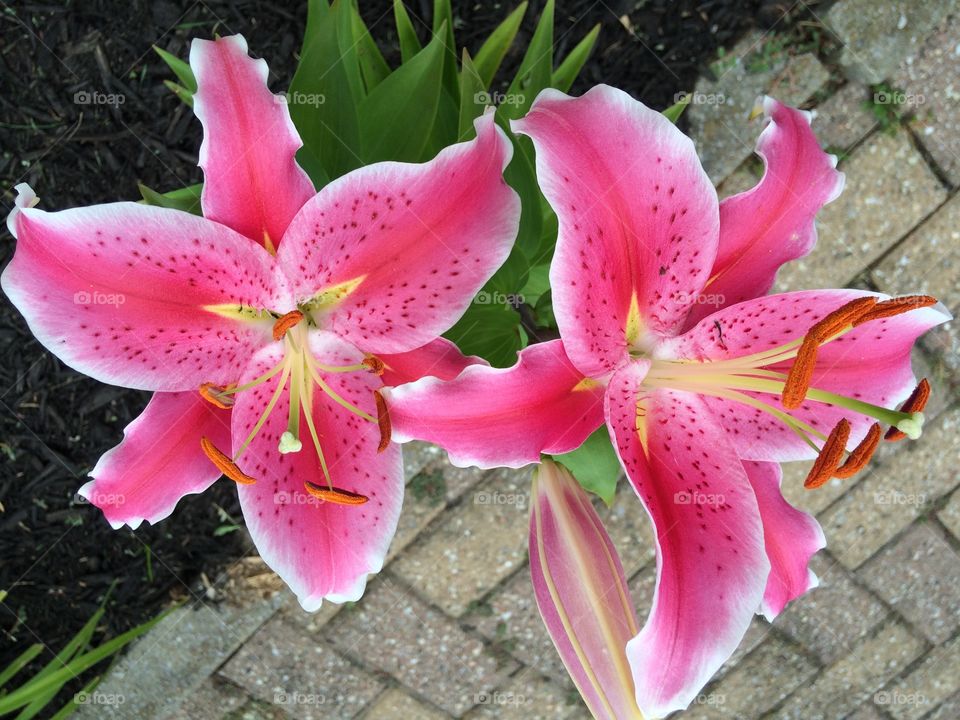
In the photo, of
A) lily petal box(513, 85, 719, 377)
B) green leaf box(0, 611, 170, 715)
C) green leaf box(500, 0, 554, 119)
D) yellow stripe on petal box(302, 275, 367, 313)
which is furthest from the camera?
green leaf box(0, 611, 170, 715)

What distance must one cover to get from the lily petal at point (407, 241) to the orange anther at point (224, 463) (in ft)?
0.49

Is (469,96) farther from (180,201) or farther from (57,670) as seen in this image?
(57,670)

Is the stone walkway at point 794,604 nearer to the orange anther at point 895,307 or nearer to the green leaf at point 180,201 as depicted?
Result: the green leaf at point 180,201

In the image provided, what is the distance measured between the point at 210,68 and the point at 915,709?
2239mm

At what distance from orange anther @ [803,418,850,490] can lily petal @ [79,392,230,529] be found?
0.53 meters

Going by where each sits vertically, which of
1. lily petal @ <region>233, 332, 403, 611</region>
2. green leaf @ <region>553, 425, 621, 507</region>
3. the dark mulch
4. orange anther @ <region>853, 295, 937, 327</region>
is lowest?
the dark mulch

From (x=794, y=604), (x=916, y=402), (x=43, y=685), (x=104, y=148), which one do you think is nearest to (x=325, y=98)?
(x=916, y=402)

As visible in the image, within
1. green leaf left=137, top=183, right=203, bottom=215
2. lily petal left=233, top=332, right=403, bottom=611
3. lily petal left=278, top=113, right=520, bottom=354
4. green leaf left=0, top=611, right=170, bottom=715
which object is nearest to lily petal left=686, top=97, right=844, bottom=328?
lily petal left=278, top=113, right=520, bottom=354

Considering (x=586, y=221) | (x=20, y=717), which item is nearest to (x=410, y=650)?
(x=20, y=717)

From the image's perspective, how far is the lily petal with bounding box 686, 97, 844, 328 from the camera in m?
0.72

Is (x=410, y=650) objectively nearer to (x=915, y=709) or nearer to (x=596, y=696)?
(x=596, y=696)

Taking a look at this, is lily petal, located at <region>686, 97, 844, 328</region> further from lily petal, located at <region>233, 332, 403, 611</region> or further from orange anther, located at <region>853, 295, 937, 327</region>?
lily petal, located at <region>233, 332, 403, 611</region>

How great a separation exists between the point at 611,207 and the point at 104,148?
1.24 meters

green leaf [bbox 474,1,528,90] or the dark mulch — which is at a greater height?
green leaf [bbox 474,1,528,90]
